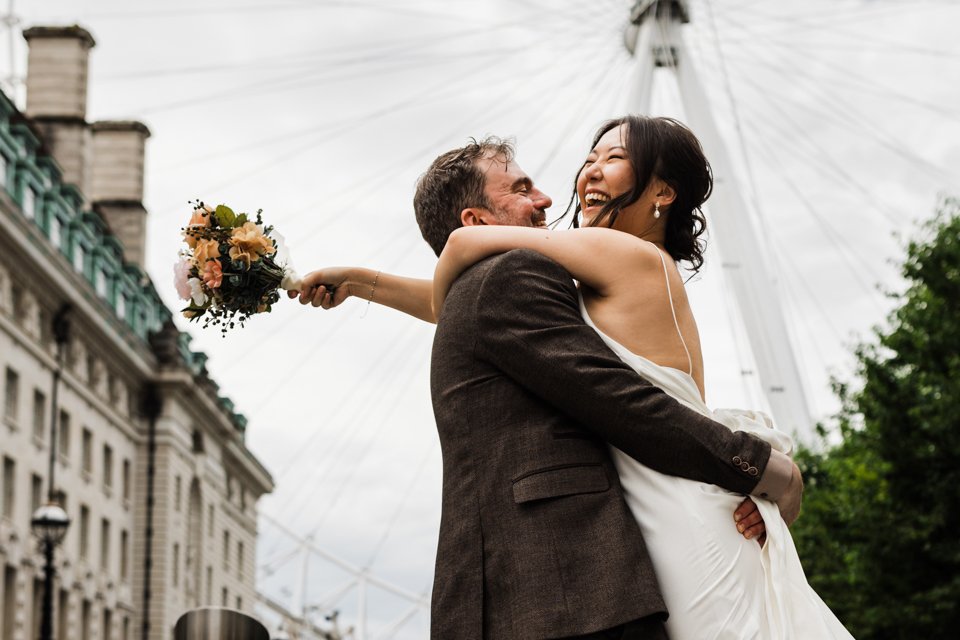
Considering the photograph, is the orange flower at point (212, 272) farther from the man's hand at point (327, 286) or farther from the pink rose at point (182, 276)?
the man's hand at point (327, 286)

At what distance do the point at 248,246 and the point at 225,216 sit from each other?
0.15m

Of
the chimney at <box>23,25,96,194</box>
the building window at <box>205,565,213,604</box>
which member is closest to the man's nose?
the chimney at <box>23,25,96,194</box>

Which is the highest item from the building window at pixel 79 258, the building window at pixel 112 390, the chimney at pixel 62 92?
the chimney at pixel 62 92

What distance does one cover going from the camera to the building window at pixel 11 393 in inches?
2016

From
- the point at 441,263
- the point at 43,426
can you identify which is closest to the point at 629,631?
the point at 441,263

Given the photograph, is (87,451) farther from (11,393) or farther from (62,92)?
(62,92)

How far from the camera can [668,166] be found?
5164 millimetres

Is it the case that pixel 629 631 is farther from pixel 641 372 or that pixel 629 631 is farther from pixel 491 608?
pixel 641 372

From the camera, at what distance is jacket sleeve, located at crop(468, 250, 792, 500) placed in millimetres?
4520

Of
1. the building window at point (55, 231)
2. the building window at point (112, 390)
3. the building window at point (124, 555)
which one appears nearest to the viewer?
the building window at point (55, 231)

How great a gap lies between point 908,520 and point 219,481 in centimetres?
6455

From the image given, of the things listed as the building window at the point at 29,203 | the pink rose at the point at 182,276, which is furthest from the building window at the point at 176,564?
the pink rose at the point at 182,276

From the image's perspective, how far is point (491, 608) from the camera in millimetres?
4500

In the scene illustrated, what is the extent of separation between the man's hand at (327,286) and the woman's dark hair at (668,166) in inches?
38.6
